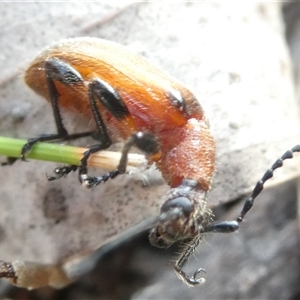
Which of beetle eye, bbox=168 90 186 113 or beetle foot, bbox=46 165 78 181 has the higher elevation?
beetle eye, bbox=168 90 186 113

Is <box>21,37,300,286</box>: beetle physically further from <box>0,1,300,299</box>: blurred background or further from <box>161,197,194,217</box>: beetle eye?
<box>0,1,300,299</box>: blurred background

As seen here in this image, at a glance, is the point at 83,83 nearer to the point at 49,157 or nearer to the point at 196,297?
the point at 49,157

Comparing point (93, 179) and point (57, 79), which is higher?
point (57, 79)

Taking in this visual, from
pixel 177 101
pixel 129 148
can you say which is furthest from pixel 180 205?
pixel 177 101

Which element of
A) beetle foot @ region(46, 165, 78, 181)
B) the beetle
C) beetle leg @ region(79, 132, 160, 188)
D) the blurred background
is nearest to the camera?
beetle leg @ region(79, 132, 160, 188)

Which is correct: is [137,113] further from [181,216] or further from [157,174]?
[181,216]

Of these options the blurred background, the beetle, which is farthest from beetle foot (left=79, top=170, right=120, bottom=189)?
the blurred background

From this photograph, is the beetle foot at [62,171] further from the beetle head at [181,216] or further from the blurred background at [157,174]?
the beetle head at [181,216]
